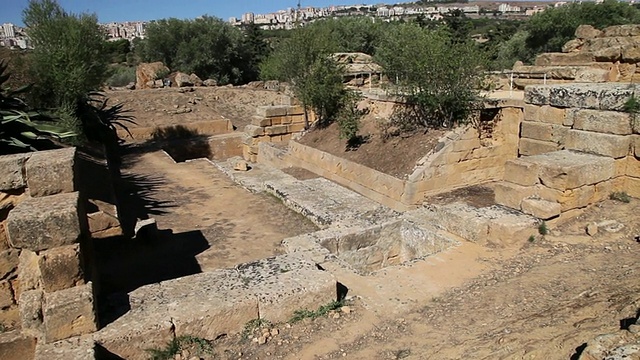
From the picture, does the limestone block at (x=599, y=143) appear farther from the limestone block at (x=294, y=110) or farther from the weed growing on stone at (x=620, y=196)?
the limestone block at (x=294, y=110)

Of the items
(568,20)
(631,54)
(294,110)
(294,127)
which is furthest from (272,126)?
(568,20)

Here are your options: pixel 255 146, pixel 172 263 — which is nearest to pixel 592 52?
pixel 255 146

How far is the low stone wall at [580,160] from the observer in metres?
6.04

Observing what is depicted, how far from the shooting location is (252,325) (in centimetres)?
414

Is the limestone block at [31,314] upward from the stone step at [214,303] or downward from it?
upward

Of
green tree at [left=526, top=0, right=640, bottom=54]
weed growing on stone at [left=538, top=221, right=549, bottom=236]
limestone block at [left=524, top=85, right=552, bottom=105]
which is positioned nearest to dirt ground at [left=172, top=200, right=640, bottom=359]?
weed growing on stone at [left=538, top=221, right=549, bottom=236]

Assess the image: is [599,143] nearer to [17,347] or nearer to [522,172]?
[522,172]

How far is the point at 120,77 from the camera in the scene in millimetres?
29828

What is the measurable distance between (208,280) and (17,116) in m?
5.35

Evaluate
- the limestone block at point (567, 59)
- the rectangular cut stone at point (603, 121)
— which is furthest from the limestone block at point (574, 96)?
the limestone block at point (567, 59)

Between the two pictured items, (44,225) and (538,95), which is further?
(538,95)

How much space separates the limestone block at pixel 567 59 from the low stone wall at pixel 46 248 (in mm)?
12856

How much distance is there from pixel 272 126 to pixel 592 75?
9599 mm

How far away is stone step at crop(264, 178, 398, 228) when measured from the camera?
24.0 feet
